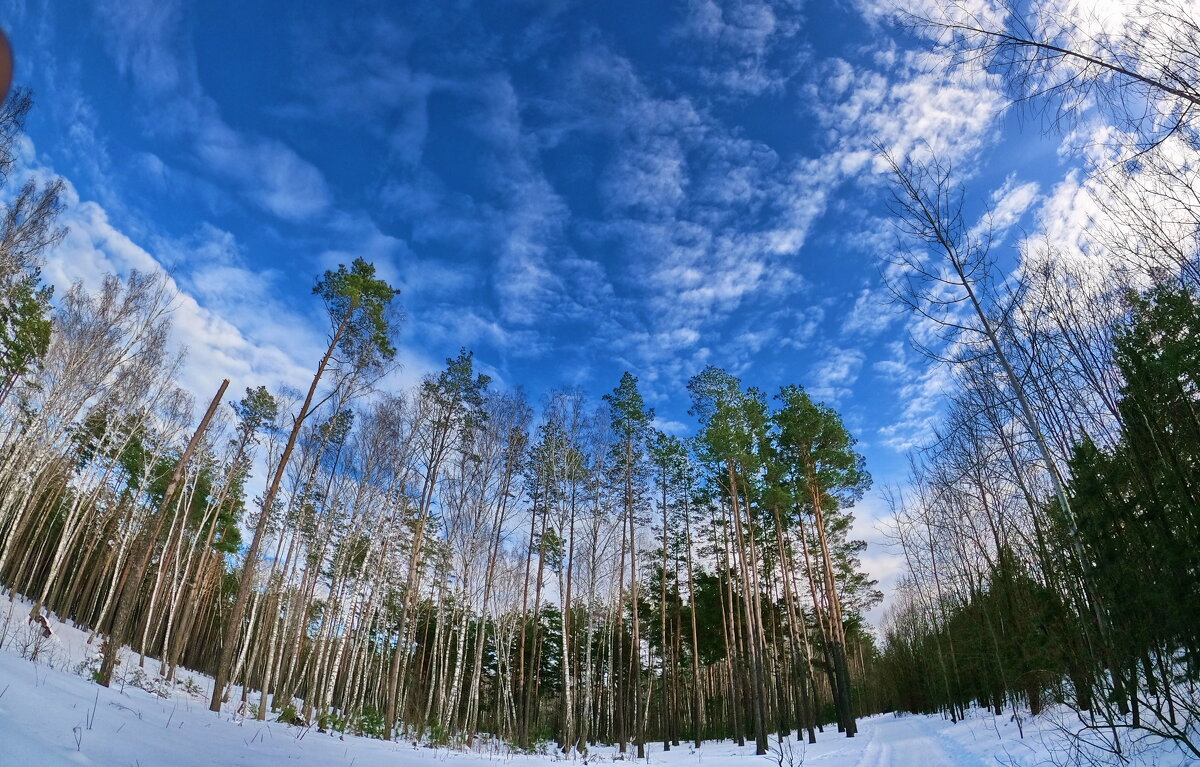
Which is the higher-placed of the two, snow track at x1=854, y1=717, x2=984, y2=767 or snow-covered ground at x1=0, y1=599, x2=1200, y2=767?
snow-covered ground at x1=0, y1=599, x2=1200, y2=767

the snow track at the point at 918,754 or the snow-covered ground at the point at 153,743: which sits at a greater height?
the snow-covered ground at the point at 153,743

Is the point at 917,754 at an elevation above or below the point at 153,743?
below

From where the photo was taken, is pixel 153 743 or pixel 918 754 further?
pixel 918 754

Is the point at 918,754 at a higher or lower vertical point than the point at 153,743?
lower

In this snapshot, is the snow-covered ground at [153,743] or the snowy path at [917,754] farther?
the snowy path at [917,754]

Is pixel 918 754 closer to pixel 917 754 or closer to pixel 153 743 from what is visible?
pixel 917 754

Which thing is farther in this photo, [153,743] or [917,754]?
[917,754]

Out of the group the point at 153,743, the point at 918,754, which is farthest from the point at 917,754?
the point at 153,743

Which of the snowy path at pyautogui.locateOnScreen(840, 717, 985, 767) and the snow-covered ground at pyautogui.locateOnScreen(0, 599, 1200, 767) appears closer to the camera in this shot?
the snow-covered ground at pyautogui.locateOnScreen(0, 599, 1200, 767)

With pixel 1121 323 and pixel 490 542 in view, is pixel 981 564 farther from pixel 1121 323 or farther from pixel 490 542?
pixel 490 542

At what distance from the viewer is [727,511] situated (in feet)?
74.2

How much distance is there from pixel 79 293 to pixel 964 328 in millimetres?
23342

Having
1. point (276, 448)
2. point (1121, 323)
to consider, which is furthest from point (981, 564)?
point (276, 448)

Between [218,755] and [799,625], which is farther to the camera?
[799,625]
